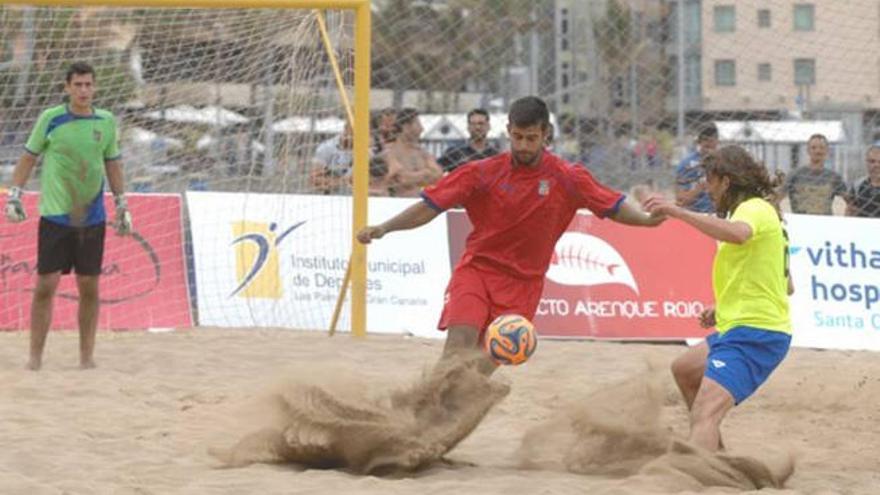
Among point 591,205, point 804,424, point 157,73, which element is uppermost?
point 157,73

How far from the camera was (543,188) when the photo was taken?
7.57m

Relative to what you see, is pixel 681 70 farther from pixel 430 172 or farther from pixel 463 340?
pixel 463 340

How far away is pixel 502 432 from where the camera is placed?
852cm

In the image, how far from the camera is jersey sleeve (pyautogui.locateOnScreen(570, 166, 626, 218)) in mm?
7621

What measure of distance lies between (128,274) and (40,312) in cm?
301

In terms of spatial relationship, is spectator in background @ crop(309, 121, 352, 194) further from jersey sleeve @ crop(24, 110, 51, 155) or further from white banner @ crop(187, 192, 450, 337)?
jersey sleeve @ crop(24, 110, 51, 155)

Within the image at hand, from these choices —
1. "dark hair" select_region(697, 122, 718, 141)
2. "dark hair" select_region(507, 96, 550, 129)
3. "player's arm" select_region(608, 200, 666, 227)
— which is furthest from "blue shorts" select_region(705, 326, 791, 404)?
"dark hair" select_region(697, 122, 718, 141)

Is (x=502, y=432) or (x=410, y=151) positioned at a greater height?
(x=410, y=151)

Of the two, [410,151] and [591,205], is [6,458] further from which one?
[410,151]

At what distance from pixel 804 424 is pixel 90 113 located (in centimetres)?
496

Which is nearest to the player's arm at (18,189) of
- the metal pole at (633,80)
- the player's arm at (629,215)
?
the player's arm at (629,215)

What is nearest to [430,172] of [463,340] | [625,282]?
[625,282]

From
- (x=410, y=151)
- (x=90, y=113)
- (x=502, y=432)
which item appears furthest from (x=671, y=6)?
(x=502, y=432)

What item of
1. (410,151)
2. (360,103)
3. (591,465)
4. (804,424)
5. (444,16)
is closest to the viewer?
(591,465)
